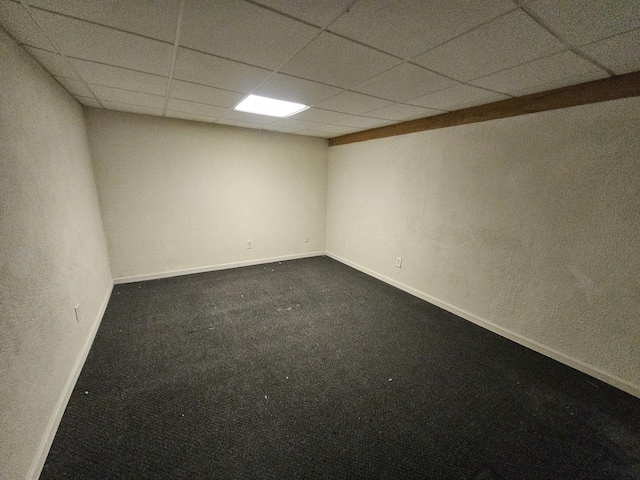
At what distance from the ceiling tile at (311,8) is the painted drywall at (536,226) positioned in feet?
6.52

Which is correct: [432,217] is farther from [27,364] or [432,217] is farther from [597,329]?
[27,364]

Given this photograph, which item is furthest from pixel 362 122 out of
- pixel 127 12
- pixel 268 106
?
pixel 127 12

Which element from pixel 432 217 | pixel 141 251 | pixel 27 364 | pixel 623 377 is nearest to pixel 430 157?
pixel 432 217

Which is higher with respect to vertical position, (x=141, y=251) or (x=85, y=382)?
(x=141, y=251)

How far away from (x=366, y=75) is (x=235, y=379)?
236 centimetres

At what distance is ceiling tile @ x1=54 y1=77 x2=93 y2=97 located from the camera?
2.04 metres

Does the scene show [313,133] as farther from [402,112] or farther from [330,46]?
[330,46]

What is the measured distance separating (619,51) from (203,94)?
111 inches

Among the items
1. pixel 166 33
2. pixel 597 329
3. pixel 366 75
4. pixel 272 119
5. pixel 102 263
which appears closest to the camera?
pixel 166 33

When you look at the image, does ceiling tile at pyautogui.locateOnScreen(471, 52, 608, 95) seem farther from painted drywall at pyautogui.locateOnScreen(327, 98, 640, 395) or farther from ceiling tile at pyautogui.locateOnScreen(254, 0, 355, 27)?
ceiling tile at pyautogui.locateOnScreen(254, 0, 355, 27)

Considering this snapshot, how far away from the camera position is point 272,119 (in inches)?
127

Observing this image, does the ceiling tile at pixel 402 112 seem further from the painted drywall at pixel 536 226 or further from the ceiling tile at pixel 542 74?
the ceiling tile at pixel 542 74

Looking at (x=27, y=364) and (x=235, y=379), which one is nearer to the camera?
(x=27, y=364)

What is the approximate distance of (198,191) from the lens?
146 inches
